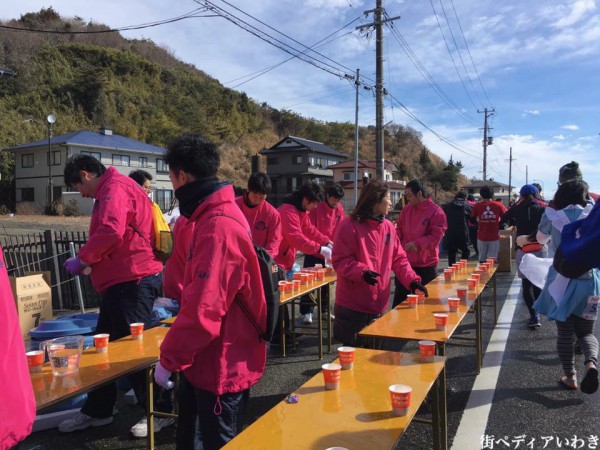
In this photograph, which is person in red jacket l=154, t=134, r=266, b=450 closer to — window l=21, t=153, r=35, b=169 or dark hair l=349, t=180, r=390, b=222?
dark hair l=349, t=180, r=390, b=222

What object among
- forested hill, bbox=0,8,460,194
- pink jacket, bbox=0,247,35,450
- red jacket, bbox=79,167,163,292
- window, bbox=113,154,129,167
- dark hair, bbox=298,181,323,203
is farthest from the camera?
forested hill, bbox=0,8,460,194

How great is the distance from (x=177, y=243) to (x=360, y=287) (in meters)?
1.39

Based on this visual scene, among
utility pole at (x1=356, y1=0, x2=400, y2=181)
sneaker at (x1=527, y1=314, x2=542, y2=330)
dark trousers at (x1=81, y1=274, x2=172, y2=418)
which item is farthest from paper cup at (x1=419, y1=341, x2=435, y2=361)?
utility pole at (x1=356, y1=0, x2=400, y2=181)

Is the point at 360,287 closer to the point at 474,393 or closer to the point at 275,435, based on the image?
the point at 474,393

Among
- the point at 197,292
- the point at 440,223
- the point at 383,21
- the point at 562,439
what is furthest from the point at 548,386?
the point at 383,21

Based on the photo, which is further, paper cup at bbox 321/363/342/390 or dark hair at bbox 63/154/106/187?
dark hair at bbox 63/154/106/187

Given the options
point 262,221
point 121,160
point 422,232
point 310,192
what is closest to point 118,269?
point 262,221

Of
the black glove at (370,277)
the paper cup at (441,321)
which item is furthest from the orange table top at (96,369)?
the paper cup at (441,321)

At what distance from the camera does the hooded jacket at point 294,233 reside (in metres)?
5.43

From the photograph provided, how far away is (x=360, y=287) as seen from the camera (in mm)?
3424

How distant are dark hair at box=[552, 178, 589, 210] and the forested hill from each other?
30.9 m

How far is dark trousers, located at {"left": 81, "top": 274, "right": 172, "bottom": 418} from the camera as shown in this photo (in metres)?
3.15

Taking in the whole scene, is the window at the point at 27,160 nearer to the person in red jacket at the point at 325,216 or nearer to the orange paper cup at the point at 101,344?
the person in red jacket at the point at 325,216

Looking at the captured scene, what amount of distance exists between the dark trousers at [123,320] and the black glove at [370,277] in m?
1.56
